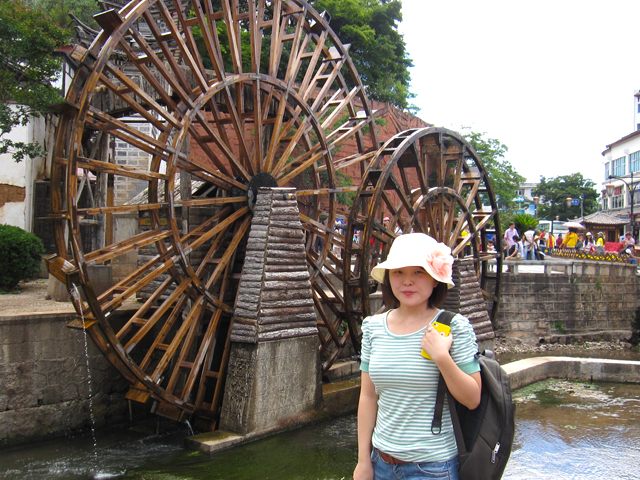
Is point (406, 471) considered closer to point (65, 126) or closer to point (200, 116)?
point (65, 126)

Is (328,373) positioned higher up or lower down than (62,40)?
lower down

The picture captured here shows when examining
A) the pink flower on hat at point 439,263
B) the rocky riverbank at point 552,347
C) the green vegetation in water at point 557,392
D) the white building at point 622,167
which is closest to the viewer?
the pink flower on hat at point 439,263

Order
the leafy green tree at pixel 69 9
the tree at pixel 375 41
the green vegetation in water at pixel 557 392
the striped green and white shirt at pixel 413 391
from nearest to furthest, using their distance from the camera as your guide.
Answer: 1. the striped green and white shirt at pixel 413 391
2. the green vegetation in water at pixel 557 392
3. the tree at pixel 375 41
4. the leafy green tree at pixel 69 9

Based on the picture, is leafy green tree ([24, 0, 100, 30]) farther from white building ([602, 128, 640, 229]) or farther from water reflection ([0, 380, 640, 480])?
white building ([602, 128, 640, 229])

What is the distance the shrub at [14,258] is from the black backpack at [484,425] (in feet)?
30.4

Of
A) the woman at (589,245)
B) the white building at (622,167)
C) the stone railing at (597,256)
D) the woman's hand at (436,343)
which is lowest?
the stone railing at (597,256)

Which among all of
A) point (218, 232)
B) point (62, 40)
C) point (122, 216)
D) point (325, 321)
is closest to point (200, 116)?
point (218, 232)

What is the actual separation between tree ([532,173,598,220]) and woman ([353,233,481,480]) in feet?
205

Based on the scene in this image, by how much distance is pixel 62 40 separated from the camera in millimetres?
9148

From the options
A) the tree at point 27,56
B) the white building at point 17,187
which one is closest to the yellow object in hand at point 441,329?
the tree at point 27,56

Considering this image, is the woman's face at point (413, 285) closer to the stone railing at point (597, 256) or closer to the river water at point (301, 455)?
the river water at point (301, 455)

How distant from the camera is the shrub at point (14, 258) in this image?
10.1 metres

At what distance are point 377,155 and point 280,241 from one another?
253cm

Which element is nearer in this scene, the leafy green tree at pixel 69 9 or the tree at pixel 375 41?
the tree at pixel 375 41
